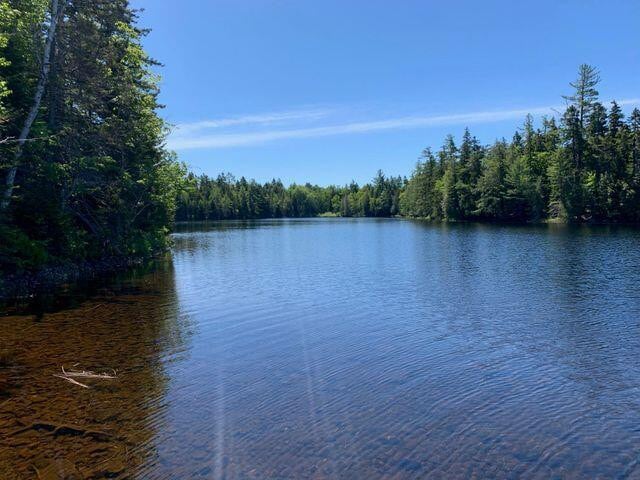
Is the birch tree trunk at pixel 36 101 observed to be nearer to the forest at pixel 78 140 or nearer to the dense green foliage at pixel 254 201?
the forest at pixel 78 140

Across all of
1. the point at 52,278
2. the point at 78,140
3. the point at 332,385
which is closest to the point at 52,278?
the point at 52,278

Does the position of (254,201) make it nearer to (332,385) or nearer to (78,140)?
(78,140)

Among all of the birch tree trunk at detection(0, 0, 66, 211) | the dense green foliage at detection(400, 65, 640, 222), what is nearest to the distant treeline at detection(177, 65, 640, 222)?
the dense green foliage at detection(400, 65, 640, 222)

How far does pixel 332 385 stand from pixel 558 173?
80.3 m

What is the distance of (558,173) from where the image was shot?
77.7 meters

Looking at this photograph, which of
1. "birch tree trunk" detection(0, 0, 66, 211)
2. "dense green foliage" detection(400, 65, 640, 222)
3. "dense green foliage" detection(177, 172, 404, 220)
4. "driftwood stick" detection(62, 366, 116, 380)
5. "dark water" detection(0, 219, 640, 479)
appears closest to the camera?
"dark water" detection(0, 219, 640, 479)

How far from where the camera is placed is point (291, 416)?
869 cm

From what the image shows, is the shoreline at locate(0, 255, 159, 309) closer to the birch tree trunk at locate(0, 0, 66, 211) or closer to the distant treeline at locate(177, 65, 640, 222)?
the birch tree trunk at locate(0, 0, 66, 211)

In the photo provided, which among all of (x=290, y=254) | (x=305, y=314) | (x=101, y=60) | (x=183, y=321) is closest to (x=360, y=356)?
(x=305, y=314)

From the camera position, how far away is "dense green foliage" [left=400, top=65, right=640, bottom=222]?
246 feet

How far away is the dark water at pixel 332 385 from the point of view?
7121 mm

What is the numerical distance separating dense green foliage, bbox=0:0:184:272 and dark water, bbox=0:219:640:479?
526 cm

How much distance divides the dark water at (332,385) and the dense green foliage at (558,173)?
63489 mm

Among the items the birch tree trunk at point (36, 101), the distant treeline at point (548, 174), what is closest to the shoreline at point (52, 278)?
the birch tree trunk at point (36, 101)
